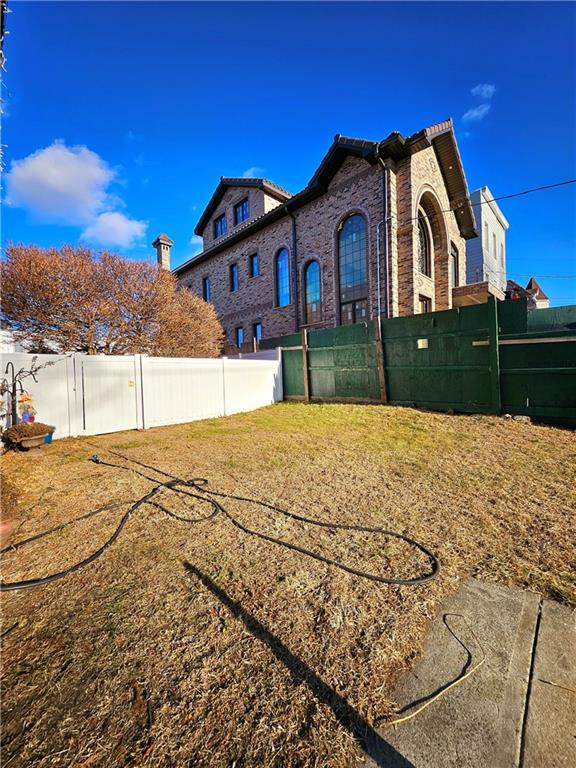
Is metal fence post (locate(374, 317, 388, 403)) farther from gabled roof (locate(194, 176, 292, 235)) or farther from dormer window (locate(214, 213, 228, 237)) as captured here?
dormer window (locate(214, 213, 228, 237))

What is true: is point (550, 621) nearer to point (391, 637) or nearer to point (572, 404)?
point (391, 637)

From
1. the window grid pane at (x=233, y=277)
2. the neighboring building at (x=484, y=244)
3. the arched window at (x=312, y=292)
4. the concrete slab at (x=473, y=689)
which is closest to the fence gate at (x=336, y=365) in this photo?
the arched window at (x=312, y=292)

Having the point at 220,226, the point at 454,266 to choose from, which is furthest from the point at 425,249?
the point at 220,226

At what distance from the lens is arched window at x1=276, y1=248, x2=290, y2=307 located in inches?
599

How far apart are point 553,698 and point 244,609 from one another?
140cm

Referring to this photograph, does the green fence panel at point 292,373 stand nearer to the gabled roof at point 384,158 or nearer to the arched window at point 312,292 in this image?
the arched window at point 312,292

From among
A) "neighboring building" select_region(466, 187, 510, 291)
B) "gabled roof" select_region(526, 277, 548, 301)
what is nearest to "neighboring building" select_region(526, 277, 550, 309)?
"gabled roof" select_region(526, 277, 548, 301)

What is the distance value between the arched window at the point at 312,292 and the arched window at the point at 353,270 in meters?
1.24

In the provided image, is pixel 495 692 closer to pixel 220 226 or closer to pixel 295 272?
pixel 295 272

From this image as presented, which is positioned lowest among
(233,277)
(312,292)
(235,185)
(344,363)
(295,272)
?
(344,363)

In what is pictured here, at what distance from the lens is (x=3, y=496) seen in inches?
133

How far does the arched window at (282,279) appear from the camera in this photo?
49.9ft

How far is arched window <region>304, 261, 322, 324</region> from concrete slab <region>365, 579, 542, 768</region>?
41.7ft

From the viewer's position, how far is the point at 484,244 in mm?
20188
